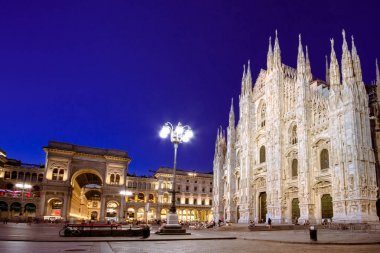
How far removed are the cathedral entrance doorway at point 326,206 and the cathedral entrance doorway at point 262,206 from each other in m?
11.7

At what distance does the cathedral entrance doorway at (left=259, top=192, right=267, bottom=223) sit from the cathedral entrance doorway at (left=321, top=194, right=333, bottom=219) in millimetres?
11707

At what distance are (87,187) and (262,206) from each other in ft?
207

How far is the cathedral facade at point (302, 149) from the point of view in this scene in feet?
99.3

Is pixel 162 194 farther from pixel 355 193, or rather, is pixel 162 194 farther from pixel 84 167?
pixel 355 193

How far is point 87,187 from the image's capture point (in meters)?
93.6

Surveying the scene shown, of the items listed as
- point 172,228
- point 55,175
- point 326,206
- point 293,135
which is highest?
point 293,135

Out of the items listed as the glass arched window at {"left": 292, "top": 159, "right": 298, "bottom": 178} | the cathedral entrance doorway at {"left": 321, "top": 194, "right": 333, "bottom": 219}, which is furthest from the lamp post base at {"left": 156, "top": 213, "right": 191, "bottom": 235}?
the glass arched window at {"left": 292, "top": 159, "right": 298, "bottom": 178}

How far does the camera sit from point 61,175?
5725 cm

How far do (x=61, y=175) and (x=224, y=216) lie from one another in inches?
1185

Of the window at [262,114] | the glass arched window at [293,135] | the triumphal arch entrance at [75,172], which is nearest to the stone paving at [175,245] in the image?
the glass arched window at [293,135]

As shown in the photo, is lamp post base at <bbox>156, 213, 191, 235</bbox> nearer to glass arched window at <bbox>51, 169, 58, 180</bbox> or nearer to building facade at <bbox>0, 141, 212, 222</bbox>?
building facade at <bbox>0, 141, 212, 222</bbox>

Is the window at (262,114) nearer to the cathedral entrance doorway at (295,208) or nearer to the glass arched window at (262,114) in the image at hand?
the glass arched window at (262,114)

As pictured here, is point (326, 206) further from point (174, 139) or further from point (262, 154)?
point (174, 139)

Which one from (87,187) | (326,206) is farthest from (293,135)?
(87,187)
